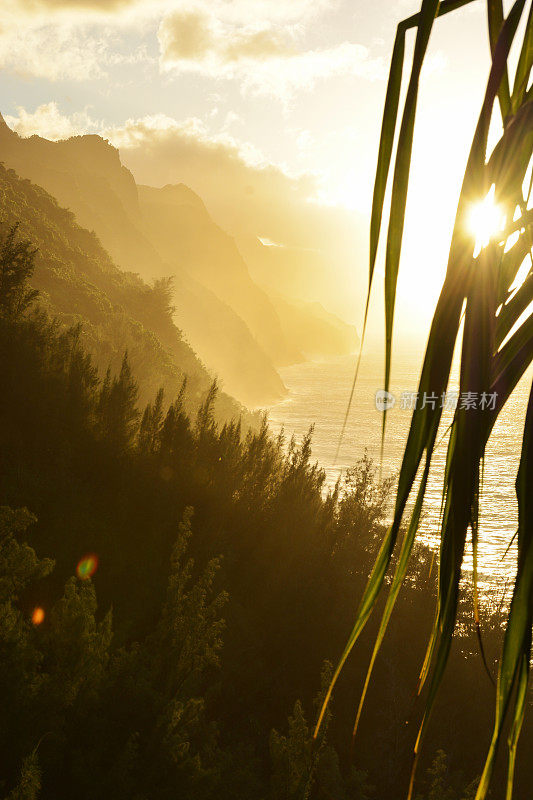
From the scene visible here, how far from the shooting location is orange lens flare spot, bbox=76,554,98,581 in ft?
34.3

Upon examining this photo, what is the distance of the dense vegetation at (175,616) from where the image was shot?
5.76m

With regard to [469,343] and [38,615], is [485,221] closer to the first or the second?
[469,343]

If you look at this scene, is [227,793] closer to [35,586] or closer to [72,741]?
[72,741]

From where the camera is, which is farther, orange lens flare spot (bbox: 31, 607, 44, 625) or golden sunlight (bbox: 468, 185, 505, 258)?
orange lens flare spot (bbox: 31, 607, 44, 625)

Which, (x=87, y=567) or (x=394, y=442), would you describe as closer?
(x=87, y=567)

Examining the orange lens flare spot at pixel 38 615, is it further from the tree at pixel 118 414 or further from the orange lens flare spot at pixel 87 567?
the tree at pixel 118 414

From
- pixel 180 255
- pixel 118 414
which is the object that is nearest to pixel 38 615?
pixel 118 414

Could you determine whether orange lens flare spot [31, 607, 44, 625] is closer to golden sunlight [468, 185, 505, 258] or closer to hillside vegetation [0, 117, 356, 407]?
golden sunlight [468, 185, 505, 258]

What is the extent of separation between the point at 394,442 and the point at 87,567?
139ft

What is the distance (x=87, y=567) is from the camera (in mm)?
10625

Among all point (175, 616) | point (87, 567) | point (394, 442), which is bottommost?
point (175, 616)

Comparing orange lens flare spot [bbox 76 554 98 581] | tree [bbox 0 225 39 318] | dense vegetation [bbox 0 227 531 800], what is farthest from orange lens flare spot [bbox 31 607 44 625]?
tree [bbox 0 225 39 318]

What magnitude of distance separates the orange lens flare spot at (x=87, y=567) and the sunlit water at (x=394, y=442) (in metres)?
6.73

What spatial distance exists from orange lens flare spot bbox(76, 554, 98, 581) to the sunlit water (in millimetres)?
6732
